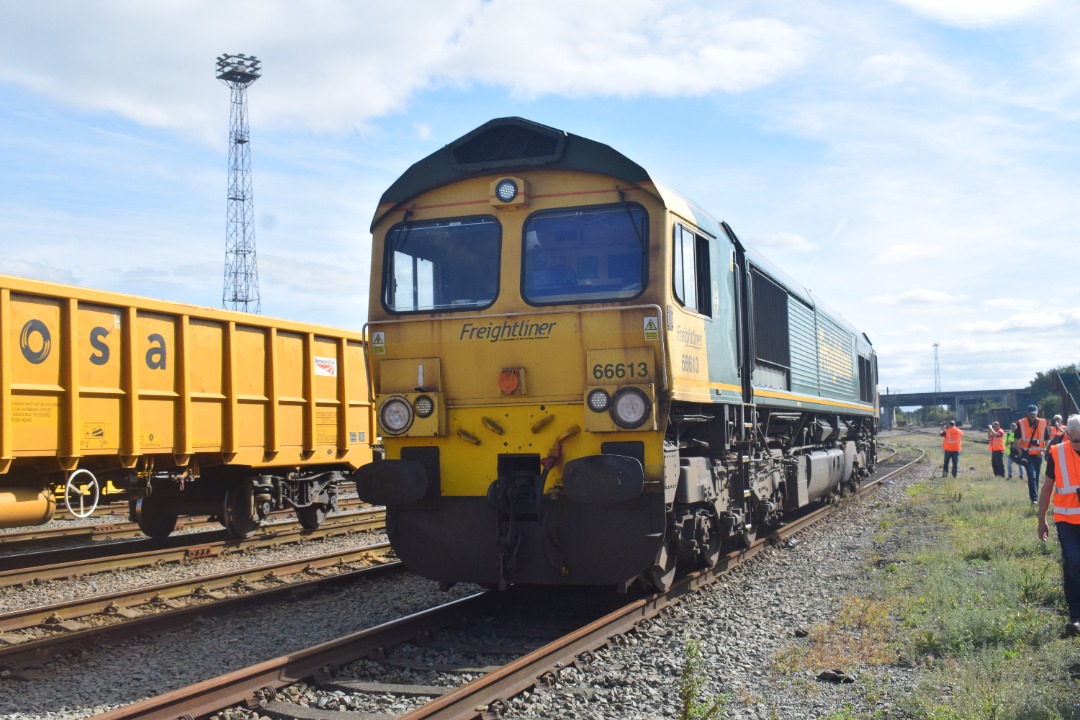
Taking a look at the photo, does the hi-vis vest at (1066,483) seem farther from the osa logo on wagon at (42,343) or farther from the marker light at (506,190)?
the osa logo on wagon at (42,343)

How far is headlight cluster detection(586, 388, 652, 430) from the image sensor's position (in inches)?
271

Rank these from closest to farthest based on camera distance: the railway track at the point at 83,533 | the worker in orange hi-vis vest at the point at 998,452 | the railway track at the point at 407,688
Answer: the railway track at the point at 407,688
the railway track at the point at 83,533
the worker in orange hi-vis vest at the point at 998,452

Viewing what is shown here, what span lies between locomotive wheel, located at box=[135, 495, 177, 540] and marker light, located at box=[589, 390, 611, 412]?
7.16 m

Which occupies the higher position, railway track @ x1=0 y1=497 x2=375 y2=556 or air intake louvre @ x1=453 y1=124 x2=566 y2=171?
air intake louvre @ x1=453 y1=124 x2=566 y2=171

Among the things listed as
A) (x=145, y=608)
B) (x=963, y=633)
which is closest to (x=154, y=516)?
(x=145, y=608)

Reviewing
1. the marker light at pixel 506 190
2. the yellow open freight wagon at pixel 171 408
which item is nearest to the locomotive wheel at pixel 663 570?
the marker light at pixel 506 190

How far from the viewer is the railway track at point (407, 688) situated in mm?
5109

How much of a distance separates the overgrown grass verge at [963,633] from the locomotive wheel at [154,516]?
27.2 feet

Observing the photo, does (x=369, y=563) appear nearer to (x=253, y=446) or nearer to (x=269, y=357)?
(x=253, y=446)

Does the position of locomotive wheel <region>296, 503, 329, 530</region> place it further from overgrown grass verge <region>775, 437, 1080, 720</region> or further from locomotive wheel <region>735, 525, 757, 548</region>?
overgrown grass verge <region>775, 437, 1080, 720</region>

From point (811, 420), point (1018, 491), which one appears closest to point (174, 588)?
point (811, 420)

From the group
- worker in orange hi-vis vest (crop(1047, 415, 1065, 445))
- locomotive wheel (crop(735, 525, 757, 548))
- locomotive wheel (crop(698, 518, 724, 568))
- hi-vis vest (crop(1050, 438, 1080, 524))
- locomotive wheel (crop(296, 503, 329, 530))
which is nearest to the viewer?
hi-vis vest (crop(1050, 438, 1080, 524))

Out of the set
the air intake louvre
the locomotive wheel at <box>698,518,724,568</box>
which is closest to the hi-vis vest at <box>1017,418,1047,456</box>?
the locomotive wheel at <box>698,518,724,568</box>

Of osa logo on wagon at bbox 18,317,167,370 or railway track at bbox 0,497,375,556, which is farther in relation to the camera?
railway track at bbox 0,497,375,556
